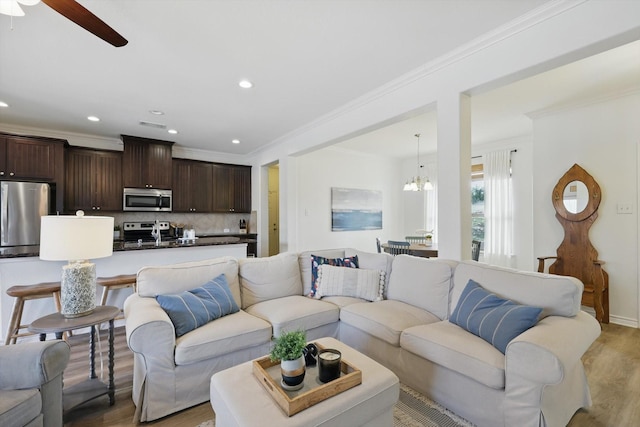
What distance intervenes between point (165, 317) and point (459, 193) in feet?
8.11

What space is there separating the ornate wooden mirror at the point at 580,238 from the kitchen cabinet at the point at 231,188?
5386 mm

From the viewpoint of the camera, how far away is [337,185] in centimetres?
625

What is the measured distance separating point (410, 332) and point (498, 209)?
14.5 ft

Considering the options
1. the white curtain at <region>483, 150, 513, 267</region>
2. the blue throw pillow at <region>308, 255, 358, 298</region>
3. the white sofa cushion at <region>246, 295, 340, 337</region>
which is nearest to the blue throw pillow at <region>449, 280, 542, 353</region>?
the white sofa cushion at <region>246, 295, 340, 337</region>

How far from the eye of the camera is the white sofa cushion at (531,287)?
1816mm

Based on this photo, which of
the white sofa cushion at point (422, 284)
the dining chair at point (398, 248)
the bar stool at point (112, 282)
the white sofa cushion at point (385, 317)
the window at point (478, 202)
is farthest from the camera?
the window at point (478, 202)

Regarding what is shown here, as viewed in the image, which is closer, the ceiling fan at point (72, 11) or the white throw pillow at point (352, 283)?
the ceiling fan at point (72, 11)

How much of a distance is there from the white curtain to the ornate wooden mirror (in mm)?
1480

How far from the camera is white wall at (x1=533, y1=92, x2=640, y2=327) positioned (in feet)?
11.0

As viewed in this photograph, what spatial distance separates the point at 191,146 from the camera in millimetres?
5828

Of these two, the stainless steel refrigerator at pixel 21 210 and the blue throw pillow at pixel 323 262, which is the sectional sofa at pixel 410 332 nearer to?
the blue throw pillow at pixel 323 262

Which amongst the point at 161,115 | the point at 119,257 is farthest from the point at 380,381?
the point at 161,115

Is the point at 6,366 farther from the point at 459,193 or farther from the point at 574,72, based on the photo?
the point at 574,72

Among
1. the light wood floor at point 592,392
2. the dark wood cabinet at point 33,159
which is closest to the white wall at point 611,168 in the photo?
the light wood floor at point 592,392
